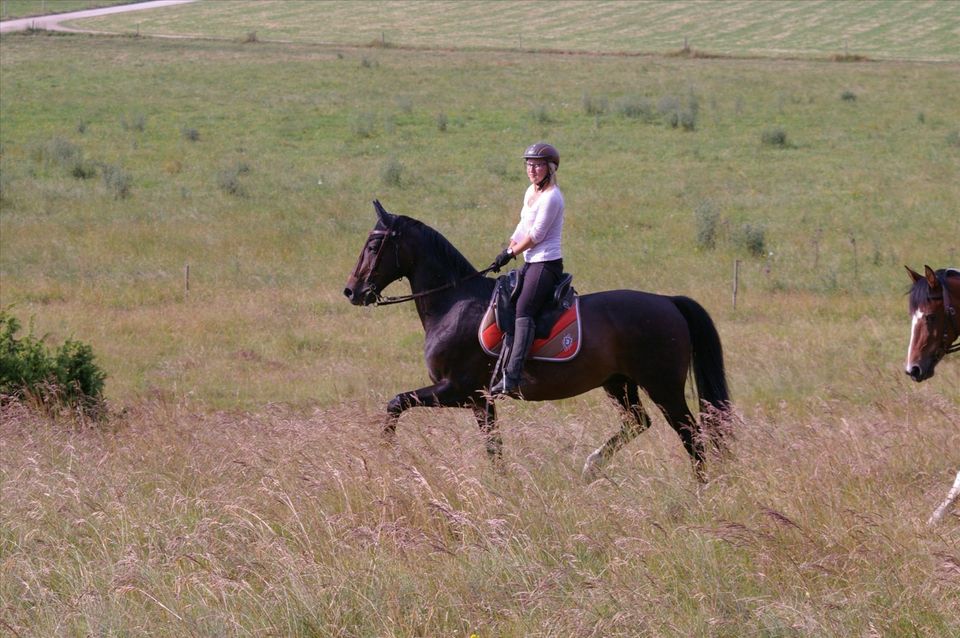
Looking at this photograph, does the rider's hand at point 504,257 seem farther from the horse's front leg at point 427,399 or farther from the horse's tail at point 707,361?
the horse's tail at point 707,361

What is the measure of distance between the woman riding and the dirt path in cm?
5973

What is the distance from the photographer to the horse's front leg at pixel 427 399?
7.80 metres

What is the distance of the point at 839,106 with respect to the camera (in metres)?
38.4

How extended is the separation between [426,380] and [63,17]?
70.0 metres

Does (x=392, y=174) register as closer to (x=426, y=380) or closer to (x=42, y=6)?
(x=426, y=380)

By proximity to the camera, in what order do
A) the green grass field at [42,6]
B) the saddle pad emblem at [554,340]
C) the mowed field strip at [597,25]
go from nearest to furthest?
the saddle pad emblem at [554,340] < the mowed field strip at [597,25] < the green grass field at [42,6]

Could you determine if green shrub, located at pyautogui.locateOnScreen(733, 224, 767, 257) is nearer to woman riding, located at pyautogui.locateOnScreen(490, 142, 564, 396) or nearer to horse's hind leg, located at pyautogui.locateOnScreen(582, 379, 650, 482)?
horse's hind leg, located at pyautogui.locateOnScreen(582, 379, 650, 482)

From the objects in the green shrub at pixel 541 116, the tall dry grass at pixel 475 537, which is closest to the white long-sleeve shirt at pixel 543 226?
the tall dry grass at pixel 475 537

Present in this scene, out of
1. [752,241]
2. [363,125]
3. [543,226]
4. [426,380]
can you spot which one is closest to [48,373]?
[426,380]

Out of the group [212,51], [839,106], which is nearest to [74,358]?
[839,106]

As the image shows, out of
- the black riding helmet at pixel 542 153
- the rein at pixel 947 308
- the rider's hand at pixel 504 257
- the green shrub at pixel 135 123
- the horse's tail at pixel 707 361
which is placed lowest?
the green shrub at pixel 135 123

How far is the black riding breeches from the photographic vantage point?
782 cm

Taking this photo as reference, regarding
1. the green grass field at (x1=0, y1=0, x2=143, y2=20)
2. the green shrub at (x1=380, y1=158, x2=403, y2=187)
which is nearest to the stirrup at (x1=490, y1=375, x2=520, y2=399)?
the green shrub at (x1=380, y1=158, x2=403, y2=187)

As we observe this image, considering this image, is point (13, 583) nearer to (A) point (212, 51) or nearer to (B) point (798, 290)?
(B) point (798, 290)
